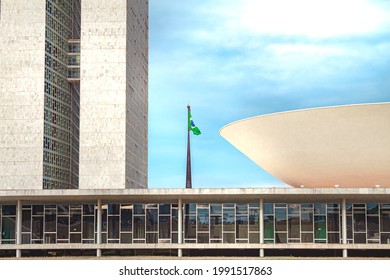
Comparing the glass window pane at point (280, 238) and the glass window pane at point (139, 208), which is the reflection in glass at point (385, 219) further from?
the glass window pane at point (139, 208)

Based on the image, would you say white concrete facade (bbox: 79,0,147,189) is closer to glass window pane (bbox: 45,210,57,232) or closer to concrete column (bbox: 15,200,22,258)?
glass window pane (bbox: 45,210,57,232)

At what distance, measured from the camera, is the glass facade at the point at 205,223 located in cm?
3925

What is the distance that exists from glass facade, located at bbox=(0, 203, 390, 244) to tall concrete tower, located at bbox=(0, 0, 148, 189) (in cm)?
1856

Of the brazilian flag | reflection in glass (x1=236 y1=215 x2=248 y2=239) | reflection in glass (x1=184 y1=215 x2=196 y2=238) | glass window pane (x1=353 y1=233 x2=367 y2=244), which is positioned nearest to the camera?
glass window pane (x1=353 y1=233 x2=367 y2=244)

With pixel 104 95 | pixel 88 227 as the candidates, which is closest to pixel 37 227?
pixel 88 227

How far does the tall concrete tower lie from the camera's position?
58.9 meters

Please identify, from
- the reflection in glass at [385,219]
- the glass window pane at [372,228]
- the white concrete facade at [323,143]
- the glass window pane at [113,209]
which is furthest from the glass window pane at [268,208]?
the glass window pane at [113,209]

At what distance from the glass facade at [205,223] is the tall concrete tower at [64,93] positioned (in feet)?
60.9

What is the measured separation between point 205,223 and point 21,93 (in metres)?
26.9

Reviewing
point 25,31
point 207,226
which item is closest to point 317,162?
point 207,226

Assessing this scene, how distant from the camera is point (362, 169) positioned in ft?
120

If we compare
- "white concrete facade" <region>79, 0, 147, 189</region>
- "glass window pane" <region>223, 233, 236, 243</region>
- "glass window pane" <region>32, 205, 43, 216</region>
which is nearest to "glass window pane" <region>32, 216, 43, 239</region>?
"glass window pane" <region>32, 205, 43, 216</region>
